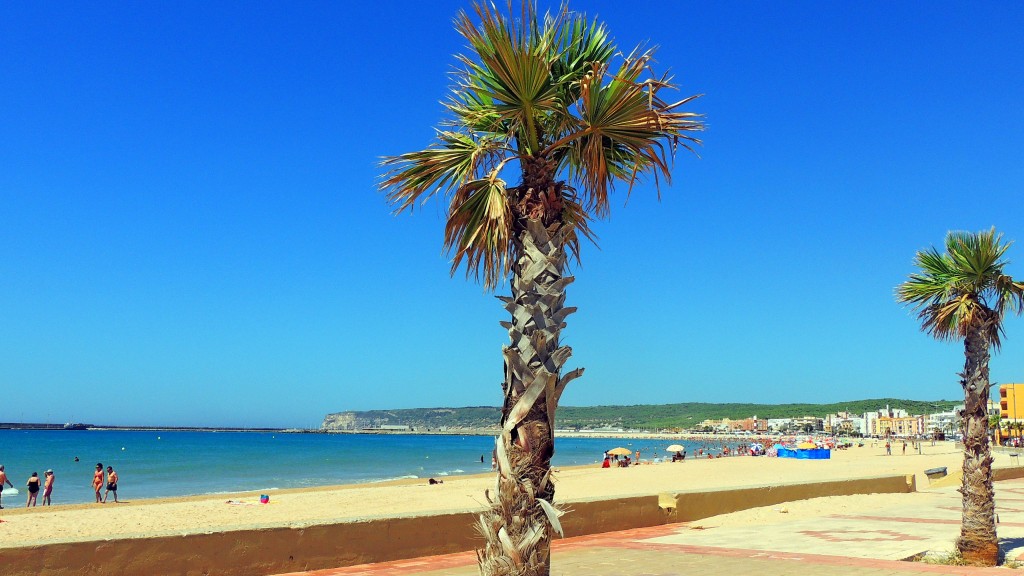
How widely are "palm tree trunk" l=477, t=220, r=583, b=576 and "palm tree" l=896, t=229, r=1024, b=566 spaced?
25.2 feet

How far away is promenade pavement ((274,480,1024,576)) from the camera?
8.41 metres

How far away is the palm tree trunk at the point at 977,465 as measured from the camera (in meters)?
10.0

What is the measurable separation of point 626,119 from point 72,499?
118ft

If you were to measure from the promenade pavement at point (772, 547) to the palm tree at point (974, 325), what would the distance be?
1.69 ft

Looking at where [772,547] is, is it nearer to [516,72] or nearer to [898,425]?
[516,72]

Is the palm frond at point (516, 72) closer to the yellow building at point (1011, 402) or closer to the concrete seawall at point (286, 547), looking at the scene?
the concrete seawall at point (286, 547)

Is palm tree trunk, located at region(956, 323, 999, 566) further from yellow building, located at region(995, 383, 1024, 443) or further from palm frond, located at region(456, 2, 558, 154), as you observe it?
yellow building, located at region(995, 383, 1024, 443)

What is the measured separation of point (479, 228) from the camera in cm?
526

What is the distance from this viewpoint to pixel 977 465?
416 inches

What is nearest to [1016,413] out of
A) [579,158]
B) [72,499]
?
[72,499]

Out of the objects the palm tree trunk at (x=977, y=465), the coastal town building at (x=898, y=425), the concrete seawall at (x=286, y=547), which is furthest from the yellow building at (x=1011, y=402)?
the concrete seawall at (x=286, y=547)

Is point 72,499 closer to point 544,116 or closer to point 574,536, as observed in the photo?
point 574,536

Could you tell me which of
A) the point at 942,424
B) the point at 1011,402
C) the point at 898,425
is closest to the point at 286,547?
the point at 1011,402

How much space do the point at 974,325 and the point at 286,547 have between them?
878 centimetres
